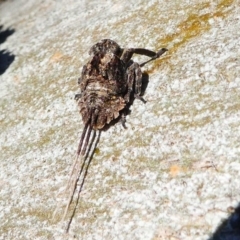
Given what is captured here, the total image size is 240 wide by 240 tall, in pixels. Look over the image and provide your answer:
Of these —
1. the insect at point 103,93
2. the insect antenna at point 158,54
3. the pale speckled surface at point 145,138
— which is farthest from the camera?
the insect antenna at point 158,54

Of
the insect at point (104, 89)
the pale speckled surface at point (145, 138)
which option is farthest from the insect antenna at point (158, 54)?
the insect at point (104, 89)

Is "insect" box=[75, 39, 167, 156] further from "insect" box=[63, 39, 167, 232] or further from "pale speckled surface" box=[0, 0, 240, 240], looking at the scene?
"pale speckled surface" box=[0, 0, 240, 240]

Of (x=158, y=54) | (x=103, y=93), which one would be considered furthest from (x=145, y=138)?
(x=158, y=54)

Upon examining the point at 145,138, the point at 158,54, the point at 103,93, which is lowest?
the point at 145,138

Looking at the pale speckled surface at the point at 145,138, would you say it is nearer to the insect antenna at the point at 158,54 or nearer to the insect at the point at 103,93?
the insect antenna at the point at 158,54

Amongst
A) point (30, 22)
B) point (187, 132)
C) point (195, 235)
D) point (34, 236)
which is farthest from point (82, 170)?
point (30, 22)

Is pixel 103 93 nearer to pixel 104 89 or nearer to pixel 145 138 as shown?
pixel 104 89

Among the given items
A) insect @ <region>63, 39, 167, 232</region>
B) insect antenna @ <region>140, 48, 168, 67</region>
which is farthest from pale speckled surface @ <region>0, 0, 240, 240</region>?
insect @ <region>63, 39, 167, 232</region>
